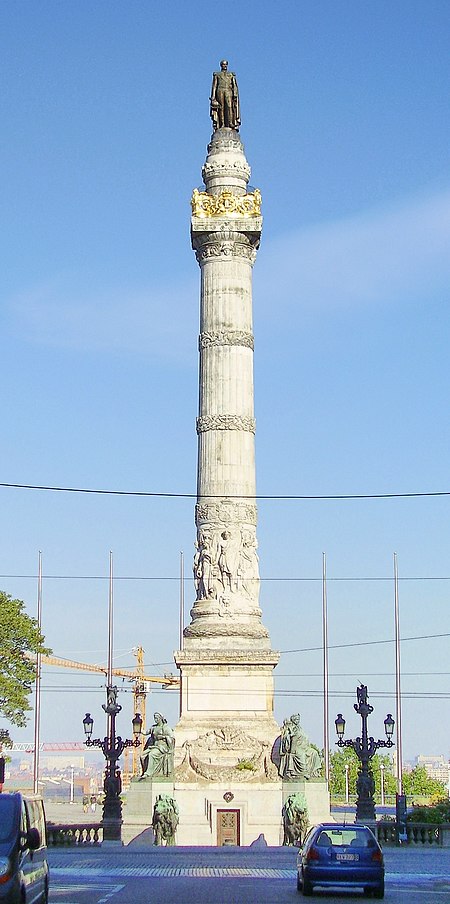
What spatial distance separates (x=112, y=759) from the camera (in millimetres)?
45594

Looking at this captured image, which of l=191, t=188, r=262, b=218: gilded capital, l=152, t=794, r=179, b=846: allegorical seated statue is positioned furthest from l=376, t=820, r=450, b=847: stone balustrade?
l=191, t=188, r=262, b=218: gilded capital

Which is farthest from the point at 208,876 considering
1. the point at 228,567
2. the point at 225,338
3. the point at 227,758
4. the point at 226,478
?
the point at 225,338

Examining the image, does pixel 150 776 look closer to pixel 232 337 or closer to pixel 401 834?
pixel 401 834

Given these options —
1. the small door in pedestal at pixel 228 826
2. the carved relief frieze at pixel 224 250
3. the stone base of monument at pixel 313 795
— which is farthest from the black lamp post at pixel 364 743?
the carved relief frieze at pixel 224 250

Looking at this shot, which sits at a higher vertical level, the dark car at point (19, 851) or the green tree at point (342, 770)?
the dark car at point (19, 851)

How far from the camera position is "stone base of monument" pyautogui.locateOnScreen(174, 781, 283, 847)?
4594 centimetres

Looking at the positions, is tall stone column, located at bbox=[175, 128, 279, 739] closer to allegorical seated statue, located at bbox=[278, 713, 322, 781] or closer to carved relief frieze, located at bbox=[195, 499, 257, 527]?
carved relief frieze, located at bbox=[195, 499, 257, 527]

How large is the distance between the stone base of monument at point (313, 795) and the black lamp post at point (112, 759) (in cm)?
500

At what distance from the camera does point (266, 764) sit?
4666 centimetres

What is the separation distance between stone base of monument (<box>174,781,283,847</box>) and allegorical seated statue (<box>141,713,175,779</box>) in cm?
83

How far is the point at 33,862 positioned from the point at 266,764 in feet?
98.4

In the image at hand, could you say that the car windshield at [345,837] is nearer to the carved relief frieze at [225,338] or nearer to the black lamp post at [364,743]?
the black lamp post at [364,743]

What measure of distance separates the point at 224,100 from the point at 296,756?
2529cm

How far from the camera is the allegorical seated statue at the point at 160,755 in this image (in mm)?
45781
